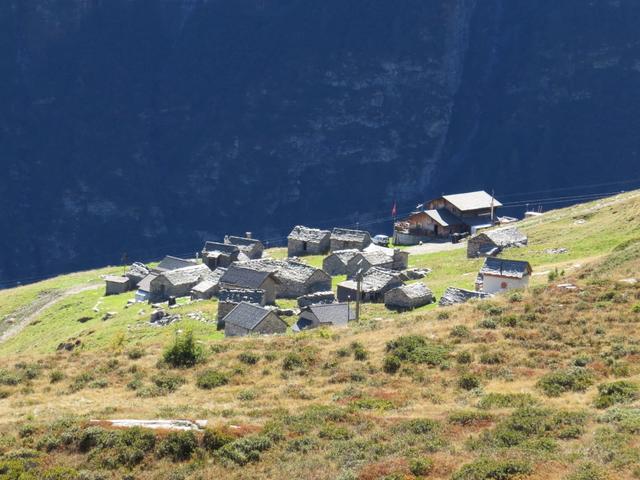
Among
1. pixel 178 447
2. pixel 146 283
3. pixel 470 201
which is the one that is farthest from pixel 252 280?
pixel 178 447

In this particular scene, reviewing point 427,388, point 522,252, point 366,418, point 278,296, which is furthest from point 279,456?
point 522,252

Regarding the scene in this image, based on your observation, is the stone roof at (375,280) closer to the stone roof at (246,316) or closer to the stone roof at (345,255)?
the stone roof at (345,255)

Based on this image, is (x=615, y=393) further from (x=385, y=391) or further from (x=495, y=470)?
(x=495, y=470)

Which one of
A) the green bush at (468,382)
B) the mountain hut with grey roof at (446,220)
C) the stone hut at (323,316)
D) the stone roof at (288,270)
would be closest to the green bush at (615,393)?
the green bush at (468,382)

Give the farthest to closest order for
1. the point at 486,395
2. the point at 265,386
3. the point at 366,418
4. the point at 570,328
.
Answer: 1. the point at 570,328
2. the point at 265,386
3. the point at 486,395
4. the point at 366,418

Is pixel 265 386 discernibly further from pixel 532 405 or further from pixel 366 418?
pixel 532 405

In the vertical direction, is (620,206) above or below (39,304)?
above
